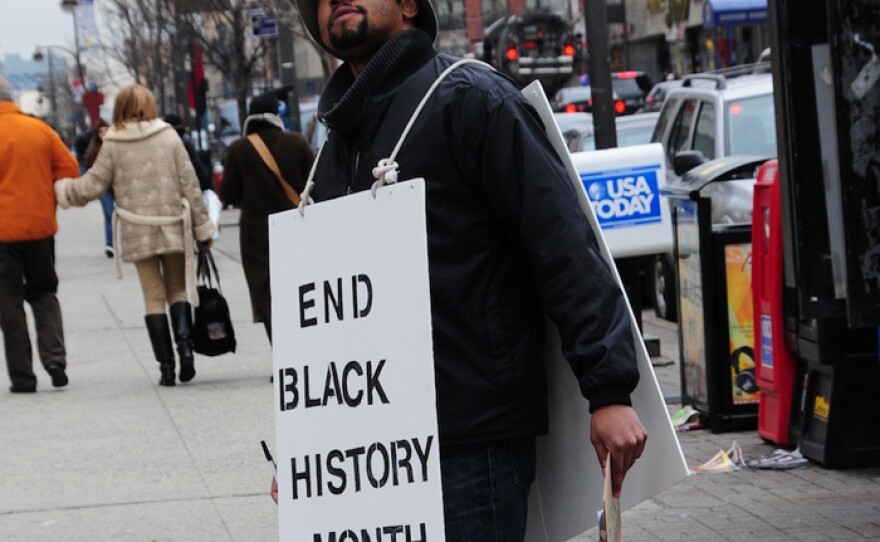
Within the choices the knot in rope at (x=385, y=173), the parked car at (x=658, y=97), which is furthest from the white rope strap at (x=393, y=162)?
the parked car at (x=658, y=97)

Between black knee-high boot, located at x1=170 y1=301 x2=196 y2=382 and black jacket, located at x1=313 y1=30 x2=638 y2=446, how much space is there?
7.47 metres

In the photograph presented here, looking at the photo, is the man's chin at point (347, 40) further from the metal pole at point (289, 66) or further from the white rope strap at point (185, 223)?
the metal pole at point (289, 66)

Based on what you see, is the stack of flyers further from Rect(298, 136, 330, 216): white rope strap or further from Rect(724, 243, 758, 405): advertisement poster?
Rect(298, 136, 330, 216): white rope strap

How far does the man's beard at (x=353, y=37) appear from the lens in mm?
3369

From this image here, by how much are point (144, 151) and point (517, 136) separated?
7.54 metres

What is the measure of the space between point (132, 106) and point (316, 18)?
273 inches

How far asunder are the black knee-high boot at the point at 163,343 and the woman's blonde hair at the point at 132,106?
1.22 meters

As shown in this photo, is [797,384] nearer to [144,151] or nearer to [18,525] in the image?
[18,525]

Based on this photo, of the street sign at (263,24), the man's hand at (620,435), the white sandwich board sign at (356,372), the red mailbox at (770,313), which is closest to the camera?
the man's hand at (620,435)

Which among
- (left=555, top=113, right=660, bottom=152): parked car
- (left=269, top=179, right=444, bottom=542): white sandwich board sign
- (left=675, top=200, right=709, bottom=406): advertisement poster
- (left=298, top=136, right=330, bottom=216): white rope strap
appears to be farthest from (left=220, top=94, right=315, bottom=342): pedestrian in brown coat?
(left=269, top=179, right=444, bottom=542): white sandwich board sign

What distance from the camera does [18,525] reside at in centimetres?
680

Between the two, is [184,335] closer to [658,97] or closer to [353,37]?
[353,37]

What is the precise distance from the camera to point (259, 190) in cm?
1034

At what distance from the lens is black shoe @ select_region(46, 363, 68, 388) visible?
10656mm
